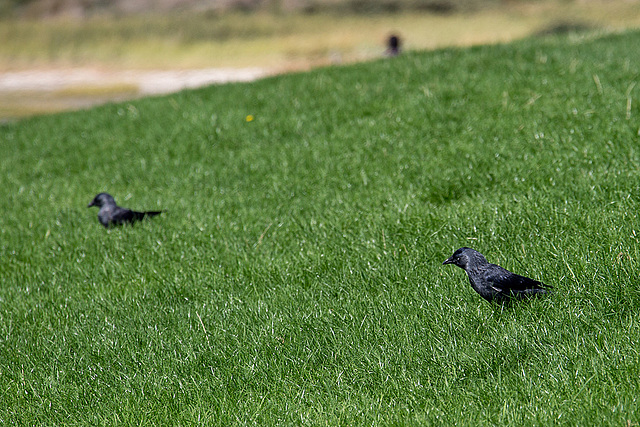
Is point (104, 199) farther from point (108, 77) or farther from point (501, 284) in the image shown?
point (108, 77)

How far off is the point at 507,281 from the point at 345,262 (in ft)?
5.15

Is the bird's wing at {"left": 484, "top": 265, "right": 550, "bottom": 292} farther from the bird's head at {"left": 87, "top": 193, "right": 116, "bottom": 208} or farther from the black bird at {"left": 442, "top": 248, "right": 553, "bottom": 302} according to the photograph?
the bird's head at {"left": 87, "top": 193, "right": 116, "bottom": 208}

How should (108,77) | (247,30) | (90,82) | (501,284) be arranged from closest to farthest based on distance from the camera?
(501,284) → (90,82) → (108,77) → (247,30)

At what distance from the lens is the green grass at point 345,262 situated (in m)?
3.34

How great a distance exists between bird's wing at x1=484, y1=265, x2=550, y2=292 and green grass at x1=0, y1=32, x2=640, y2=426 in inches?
6.4

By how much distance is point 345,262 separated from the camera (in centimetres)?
492

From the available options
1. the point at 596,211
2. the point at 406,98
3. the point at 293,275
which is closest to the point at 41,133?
the point at 406,98

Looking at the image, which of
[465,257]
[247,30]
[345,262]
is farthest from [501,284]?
[247,30]

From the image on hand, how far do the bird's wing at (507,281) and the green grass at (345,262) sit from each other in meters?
0.16

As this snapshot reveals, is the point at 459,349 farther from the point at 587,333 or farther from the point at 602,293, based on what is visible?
the point at 602,293

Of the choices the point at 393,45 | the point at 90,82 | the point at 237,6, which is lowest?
the point at 90,82

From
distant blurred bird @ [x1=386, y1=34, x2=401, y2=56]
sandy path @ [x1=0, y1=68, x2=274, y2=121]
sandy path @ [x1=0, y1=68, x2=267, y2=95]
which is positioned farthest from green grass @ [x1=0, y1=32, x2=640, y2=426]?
sandy path @ [x1=0, y1=68, x2=267, y2=95]

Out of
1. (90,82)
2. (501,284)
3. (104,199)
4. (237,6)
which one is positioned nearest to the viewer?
(501,284)

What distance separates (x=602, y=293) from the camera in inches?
146
